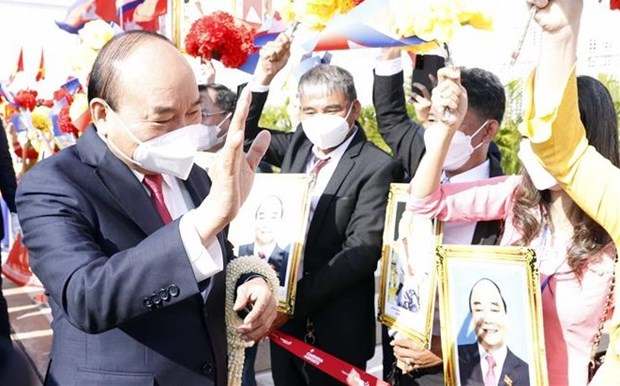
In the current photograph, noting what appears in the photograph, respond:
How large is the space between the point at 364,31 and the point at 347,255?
3.44 feet

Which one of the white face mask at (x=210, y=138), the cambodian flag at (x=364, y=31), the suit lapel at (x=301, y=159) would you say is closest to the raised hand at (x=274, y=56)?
the suit lapel at (x=301, y=159)

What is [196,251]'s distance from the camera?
1.35 m

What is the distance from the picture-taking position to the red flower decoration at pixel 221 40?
10.9 ft

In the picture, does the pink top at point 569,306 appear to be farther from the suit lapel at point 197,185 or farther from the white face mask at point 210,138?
the white face mask at point 210,138

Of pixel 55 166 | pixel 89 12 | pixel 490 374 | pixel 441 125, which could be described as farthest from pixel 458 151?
pixel 89 12

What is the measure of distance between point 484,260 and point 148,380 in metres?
1.01

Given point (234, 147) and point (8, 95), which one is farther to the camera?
point (8, 95)

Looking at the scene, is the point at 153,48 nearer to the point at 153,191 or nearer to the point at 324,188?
the point at 153,191

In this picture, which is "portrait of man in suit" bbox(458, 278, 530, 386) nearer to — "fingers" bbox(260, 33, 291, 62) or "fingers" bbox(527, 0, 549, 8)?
"fingers" bbox(527, 0, 549, 8)

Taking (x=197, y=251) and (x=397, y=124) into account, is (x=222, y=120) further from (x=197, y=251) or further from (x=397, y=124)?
(x=197, y=251)

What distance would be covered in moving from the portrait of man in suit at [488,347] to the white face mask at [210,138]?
220 cm

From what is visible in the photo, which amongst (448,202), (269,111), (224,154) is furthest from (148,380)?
(269,111)

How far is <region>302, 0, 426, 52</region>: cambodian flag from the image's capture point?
1.85 m

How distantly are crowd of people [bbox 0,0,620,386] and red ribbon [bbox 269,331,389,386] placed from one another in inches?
1.6
